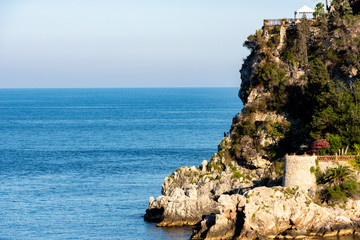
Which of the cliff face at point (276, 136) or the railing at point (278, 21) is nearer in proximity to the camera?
the cliff face at point (276, 136)

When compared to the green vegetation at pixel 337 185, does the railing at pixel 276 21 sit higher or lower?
higher

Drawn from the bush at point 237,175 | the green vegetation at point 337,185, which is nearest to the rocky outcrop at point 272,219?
the green vegetation at point 337,185

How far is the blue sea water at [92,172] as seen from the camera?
57.6 m

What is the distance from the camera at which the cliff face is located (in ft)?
165

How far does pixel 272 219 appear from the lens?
50.0 m

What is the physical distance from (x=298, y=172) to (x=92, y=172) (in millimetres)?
33792

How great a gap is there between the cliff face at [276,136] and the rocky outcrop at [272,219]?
0.07 metres

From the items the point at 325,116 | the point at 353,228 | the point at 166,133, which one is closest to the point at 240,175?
the point at 325,116

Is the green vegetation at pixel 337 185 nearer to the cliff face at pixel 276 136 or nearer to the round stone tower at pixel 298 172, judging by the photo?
the cliff face at pixel 276 136

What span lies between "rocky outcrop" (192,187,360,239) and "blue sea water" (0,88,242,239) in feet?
11.4

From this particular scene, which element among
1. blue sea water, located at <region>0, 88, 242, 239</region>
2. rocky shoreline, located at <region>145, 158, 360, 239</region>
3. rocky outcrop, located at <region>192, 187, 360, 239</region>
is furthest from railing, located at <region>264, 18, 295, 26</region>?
rocky outcrop, located at <region>192, 187, 360, 239</region>

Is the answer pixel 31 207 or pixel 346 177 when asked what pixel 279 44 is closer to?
pixel 346 177

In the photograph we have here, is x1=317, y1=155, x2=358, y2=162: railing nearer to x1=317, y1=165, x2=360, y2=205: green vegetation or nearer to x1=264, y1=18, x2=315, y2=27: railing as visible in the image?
x1=317, y1=165, x2=360, y2=205: green vegetation

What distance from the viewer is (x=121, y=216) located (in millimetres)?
60594
